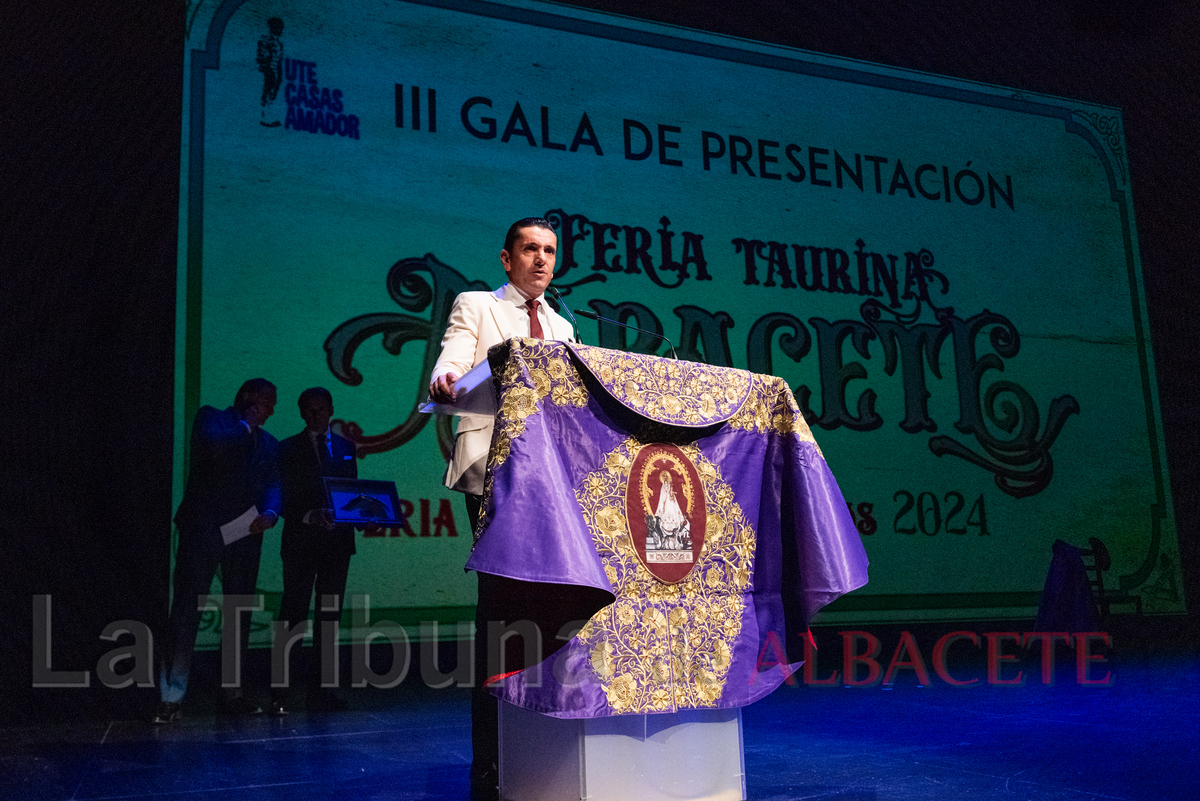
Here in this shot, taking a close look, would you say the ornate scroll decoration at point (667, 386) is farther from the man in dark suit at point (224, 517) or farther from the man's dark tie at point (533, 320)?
the man in dark suit at point (224, 517)

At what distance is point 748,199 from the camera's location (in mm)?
5750

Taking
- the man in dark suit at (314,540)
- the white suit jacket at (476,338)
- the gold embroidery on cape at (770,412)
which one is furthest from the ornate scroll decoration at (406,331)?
the gold embroidery on cape at (770,412)

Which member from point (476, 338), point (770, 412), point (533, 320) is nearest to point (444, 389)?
point (476, 338)

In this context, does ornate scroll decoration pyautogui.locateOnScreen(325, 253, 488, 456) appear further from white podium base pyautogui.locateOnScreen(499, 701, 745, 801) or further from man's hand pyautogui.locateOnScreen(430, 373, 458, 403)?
white podium base pyautogui.locateOnScreen(499, 701, 745, 801)

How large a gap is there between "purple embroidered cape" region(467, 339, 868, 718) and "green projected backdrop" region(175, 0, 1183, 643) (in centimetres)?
287

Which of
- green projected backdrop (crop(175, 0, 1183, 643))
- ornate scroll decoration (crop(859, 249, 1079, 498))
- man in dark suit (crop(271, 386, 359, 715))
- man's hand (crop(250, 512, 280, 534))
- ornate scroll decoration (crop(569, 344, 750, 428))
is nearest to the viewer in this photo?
ornate scroll decoration (crop(569, 344, 750, 428))

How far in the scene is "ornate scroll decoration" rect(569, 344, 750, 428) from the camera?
193 centimetres

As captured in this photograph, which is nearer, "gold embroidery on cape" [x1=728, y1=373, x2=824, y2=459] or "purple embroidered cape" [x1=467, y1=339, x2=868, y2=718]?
"purple embroidered cape" [x1=467, y1=339, x2=868, y2=718]

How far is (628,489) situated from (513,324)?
55cm

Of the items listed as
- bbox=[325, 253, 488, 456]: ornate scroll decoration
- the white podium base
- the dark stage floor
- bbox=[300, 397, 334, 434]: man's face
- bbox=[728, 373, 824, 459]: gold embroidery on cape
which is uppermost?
bbox=[325, 253, 488, 456]: ornate scroll decoration

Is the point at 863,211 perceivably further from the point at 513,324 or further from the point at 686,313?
the point at 513,324

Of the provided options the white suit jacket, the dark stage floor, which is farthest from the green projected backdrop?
the white suit jacket

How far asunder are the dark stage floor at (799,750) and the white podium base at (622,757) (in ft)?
0.84

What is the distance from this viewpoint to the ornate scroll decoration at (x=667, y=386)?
1931 mm
